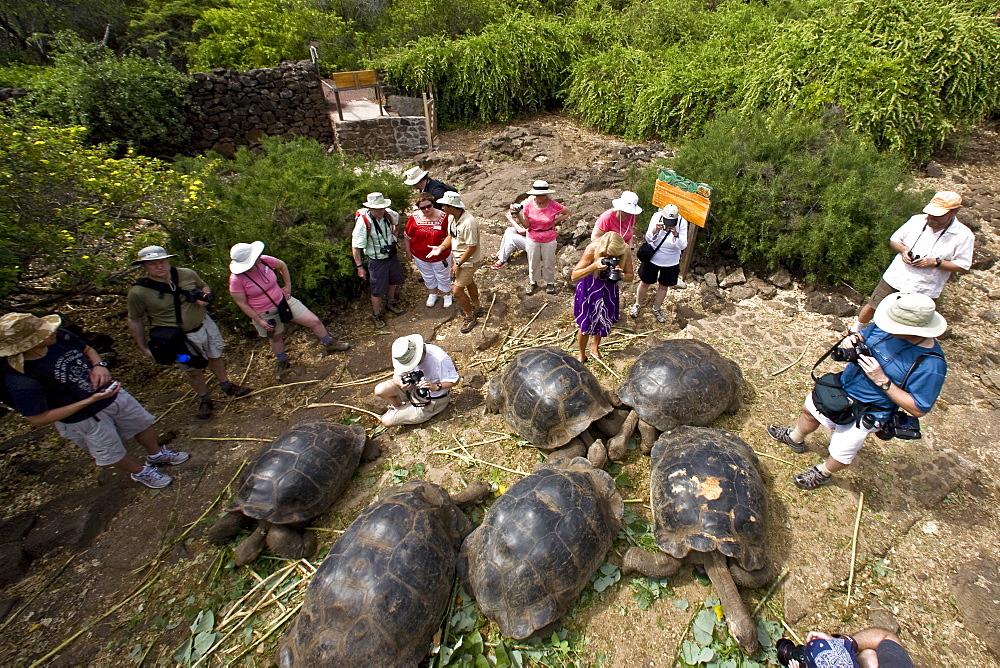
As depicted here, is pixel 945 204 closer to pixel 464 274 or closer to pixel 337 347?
pixel 464 274

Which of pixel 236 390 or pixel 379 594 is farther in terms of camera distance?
pixel 236 390

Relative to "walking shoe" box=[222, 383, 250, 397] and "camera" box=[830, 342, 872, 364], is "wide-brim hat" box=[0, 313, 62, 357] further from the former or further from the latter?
"camera" box=[830, 342, 872, 364]

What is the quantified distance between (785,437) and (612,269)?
239 cm

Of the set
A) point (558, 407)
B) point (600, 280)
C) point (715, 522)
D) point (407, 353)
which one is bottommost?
point (715, 522)

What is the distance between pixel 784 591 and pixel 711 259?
16.8 feet

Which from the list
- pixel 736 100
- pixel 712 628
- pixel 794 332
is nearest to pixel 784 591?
pixel 712 628

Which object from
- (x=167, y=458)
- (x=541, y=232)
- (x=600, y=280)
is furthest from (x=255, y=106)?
(x=600, y=280)

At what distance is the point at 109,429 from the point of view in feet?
13.7

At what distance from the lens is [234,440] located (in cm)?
512

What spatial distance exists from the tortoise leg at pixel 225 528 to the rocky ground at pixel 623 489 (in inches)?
6.0

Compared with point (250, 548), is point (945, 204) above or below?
above

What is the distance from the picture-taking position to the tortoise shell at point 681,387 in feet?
14.6

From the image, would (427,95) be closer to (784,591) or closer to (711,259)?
(711,259)

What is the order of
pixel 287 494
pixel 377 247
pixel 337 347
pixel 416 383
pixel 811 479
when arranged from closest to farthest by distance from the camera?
pixel 287 494 → pixel 811 479 → pixel 416 383 → pixel 377 247 → pixel 337 347
